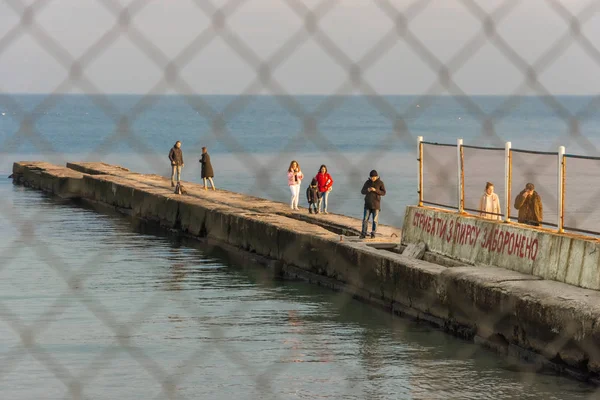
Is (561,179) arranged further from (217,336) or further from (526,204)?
(217,336)

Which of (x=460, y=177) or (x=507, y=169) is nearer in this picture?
(x=507, y=169)

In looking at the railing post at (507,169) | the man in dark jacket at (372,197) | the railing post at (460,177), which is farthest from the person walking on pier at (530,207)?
the man in dark jacket at (372,197)

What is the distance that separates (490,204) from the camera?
1455 cm

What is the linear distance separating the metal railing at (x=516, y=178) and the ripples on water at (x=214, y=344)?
6.17 feet

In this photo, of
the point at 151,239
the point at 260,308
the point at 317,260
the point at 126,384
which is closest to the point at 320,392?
the point at 126,384

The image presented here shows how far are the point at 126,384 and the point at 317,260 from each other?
8.54m

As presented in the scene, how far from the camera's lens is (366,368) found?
517 inches

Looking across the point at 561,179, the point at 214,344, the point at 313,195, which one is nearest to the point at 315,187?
the point at 313,195

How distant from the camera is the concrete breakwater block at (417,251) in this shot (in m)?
16.9

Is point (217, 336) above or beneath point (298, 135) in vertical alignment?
beneath

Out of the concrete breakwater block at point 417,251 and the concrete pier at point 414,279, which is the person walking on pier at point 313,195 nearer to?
the concrete pier at point 414,279

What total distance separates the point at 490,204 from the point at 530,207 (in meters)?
0.96

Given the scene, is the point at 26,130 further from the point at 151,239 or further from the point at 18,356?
the point at 151,239

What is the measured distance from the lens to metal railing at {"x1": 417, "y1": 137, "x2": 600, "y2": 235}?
11.9 m
